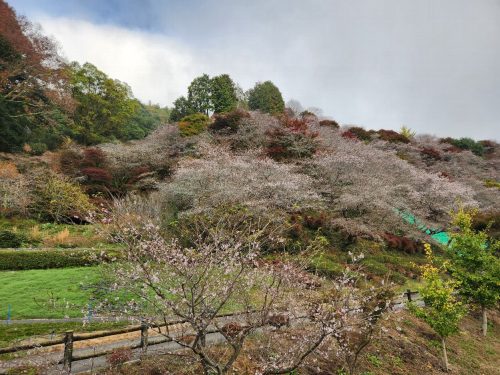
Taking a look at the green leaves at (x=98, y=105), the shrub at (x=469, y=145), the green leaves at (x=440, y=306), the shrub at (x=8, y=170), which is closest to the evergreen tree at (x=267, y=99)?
the green leaves at (x=98, y=105)

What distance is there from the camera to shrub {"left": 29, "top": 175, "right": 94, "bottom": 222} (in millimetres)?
22938

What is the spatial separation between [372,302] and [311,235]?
1195cm

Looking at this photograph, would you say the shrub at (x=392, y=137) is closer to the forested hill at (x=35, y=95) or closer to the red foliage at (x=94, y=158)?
the red foliage at (x=94, y=158)

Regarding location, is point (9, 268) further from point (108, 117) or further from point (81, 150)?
point (108, 117)

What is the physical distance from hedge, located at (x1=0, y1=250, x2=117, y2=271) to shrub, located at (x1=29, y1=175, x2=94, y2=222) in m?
6.12

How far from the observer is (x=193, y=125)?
33781 mm

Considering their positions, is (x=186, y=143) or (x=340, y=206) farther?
(x=186, y=143)

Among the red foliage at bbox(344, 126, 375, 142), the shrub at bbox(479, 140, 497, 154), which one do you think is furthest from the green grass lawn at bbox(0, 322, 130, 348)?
the shrub at bbox(479, 140, 497, 154)

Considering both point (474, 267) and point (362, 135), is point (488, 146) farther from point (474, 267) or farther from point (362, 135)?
point (474, 267)

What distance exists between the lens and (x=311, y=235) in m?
22.3

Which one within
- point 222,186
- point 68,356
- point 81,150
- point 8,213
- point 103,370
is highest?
point 81,150

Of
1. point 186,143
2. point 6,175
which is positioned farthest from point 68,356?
point 186,143

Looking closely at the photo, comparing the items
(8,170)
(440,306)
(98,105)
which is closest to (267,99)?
(98,105)

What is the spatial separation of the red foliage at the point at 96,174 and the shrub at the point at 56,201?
3368mm
